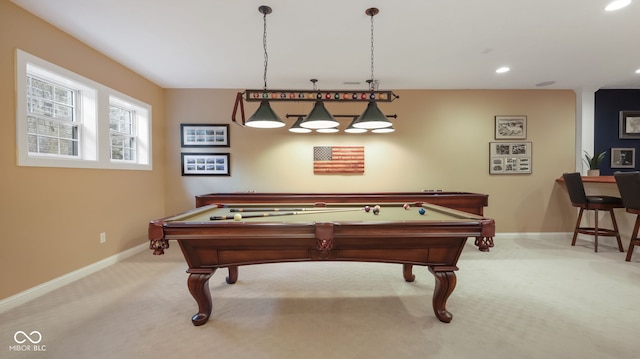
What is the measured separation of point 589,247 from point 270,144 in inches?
213

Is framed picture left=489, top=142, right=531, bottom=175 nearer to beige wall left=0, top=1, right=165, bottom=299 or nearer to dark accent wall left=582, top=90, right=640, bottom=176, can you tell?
Answer: dark accent wall left=582, top=90, right=640, bottom=176

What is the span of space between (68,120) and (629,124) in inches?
348

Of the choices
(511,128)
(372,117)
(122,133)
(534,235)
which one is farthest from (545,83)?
(122,133)

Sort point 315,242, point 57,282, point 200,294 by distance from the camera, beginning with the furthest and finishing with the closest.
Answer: point 57,282 < point 200,294 < point 315,242

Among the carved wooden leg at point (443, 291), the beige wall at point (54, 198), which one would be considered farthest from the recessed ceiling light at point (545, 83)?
the beige wall at point (54, 198)

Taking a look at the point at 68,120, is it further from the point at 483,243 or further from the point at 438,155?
the point at 438,155

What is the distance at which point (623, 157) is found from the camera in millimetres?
4766

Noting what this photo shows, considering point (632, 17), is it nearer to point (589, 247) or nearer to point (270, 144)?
point (589, 247)

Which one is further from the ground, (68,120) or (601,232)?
(68,120)

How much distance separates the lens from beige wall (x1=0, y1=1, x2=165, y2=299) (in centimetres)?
232

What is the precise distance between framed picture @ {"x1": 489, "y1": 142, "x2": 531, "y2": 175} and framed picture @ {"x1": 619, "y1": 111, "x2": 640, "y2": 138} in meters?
1.78

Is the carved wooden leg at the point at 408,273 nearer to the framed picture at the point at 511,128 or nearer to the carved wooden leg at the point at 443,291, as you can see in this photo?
the carved wooden leg at the point at 443,291

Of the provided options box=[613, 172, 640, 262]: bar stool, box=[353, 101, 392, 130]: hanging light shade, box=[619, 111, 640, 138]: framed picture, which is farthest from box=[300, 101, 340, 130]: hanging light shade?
box=[619, 111, 640, 138]: framed picture

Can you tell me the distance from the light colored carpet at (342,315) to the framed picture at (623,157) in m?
2.58
